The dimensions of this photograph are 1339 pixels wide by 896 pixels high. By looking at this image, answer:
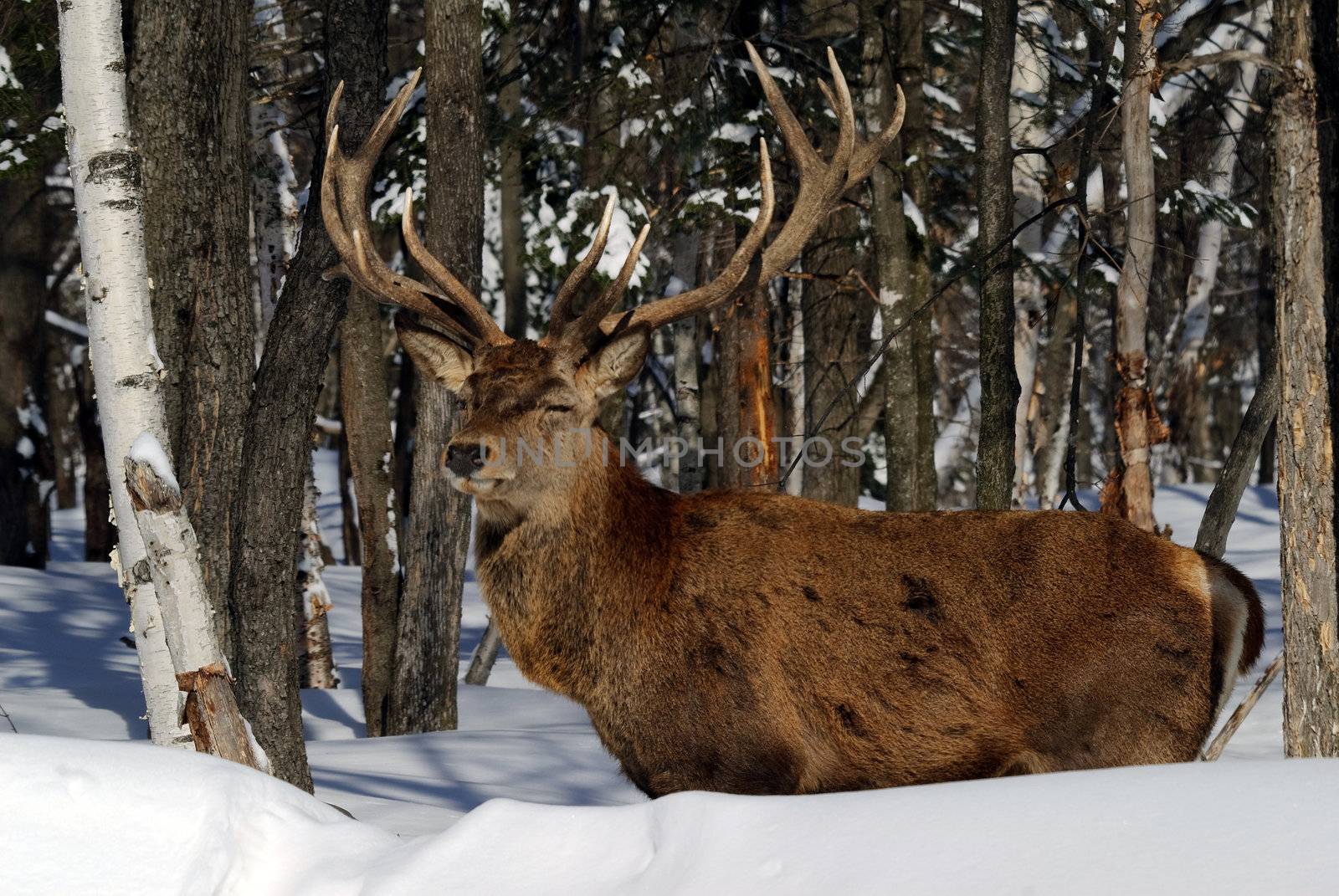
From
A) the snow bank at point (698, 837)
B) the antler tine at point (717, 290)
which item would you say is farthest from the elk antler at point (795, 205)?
the snow bank at point (698, 837)

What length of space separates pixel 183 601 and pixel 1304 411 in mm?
4014

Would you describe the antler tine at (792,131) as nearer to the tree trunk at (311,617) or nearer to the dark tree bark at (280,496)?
the dark tree bark at (280,496)

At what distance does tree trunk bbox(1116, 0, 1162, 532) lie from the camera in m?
8.05

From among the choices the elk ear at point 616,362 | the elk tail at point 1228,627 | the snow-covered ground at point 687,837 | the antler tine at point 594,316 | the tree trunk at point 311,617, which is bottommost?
the tree trunk at point 311,617

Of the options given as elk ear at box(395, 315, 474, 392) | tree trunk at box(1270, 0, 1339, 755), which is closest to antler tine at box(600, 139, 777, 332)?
elk ear at box(395, 315, 474, 392)

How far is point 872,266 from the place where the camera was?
16094 millimetres

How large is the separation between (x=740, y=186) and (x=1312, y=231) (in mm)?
8022

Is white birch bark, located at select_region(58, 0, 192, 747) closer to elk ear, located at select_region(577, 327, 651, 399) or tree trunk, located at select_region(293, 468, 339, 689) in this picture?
elk ear, located at select_region(577, 327, 651, 399)

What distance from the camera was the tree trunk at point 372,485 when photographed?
9266 millimetres

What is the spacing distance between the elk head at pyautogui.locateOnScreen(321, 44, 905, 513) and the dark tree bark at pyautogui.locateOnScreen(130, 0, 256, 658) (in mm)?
428

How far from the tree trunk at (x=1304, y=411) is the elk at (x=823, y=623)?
1.98ft

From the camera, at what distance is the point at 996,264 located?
773 centimetres

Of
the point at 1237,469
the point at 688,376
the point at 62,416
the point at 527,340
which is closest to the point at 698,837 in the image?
the point at 527,340

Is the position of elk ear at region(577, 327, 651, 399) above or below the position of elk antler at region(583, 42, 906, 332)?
below
